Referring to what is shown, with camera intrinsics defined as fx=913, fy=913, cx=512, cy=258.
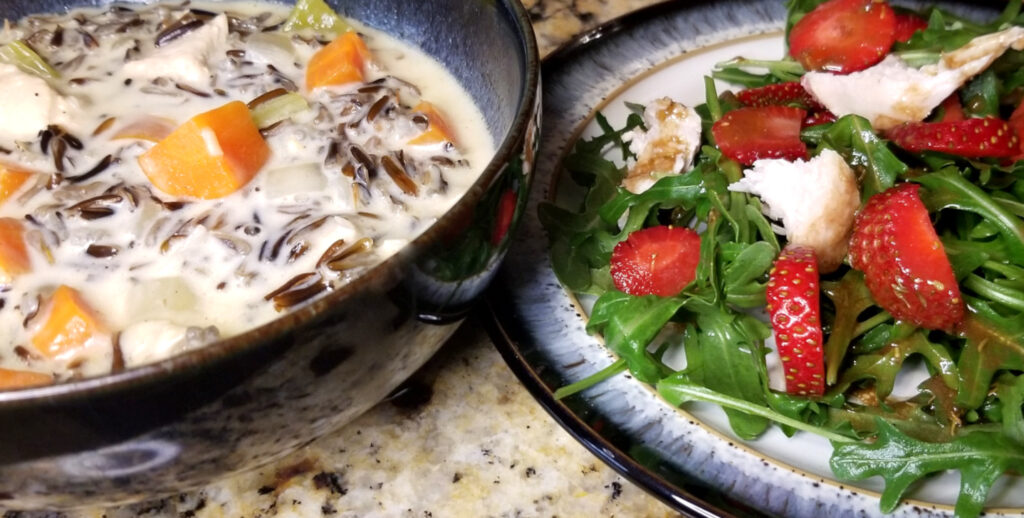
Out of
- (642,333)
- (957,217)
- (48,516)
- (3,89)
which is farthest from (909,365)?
(3,89)

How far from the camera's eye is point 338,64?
54.2 inches

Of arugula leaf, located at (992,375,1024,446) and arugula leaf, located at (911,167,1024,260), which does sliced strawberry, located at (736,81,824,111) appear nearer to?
arugula leaf, located at (911,167,1024,260)

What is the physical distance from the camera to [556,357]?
1.20 meters

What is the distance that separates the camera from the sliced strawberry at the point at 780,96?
1538mm

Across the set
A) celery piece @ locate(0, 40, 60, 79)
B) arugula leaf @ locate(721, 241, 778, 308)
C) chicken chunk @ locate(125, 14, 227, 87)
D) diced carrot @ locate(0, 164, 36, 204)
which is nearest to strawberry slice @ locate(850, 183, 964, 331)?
arugula leaf @ locate(721, 241, 778, 308)

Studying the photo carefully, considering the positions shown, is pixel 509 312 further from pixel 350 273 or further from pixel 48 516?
pixel 48 516

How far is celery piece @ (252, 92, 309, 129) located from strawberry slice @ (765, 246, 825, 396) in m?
0.70

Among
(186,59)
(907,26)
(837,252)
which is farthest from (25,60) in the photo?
(907,26)

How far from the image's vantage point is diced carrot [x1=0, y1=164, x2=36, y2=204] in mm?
1201

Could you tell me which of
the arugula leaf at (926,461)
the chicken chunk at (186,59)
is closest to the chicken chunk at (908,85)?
the arugula leaf at (926,461)

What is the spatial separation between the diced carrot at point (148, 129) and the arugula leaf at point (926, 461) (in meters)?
0.99

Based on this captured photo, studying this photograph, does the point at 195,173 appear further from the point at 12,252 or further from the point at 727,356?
the point at 727,356

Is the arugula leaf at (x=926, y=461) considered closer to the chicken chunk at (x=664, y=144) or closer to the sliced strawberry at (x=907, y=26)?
the chicken chunk at (x=664, y=144)

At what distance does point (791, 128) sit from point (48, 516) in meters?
1.16
